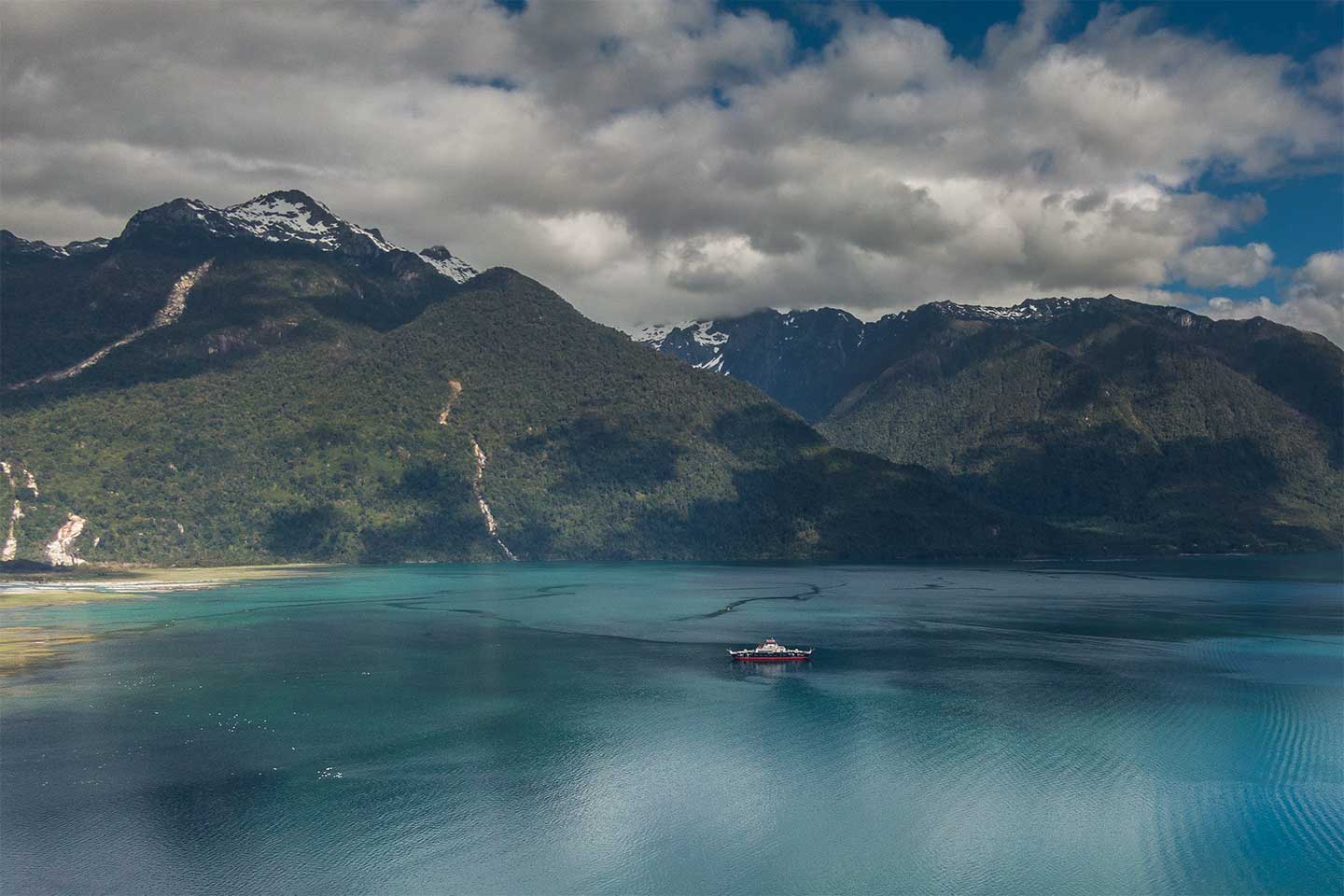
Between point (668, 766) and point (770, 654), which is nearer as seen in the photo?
point (668, 766)

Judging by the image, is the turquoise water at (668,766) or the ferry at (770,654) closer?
the turquoise water at (668,766)

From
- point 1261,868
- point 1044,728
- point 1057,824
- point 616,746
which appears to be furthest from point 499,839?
point 1044,728

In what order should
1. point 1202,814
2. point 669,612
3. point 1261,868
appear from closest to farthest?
point 1261,868 → point 1202,814 → point 669,612

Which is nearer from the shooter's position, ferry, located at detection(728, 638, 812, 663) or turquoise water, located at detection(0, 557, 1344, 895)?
turquoise water, located at detection(0, 557, 1344, 895)

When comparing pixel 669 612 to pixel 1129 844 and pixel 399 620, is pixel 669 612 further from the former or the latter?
pixel 1129 844

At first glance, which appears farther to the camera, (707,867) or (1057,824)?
(1057,824)

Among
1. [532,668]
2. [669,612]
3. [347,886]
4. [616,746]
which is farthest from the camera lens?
[669,612]

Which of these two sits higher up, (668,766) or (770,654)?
(770,654)
